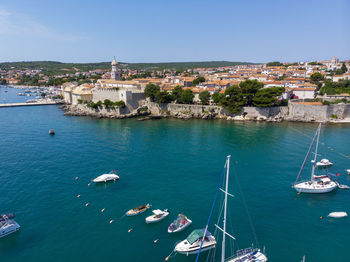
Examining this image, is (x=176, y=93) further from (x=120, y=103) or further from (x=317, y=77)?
(x=317, y=77)

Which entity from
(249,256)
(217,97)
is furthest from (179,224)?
(217,97)

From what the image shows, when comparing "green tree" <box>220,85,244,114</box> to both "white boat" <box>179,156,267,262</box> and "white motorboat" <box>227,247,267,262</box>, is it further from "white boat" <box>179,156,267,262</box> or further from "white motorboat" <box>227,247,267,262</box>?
"white motorboat" <box>227,247,267,262</box>

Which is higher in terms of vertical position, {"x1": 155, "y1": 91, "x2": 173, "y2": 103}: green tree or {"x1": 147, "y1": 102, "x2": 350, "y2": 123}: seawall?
{"x1": 155, "y1": 91, "x2": 173, "y2": 103}: green tree

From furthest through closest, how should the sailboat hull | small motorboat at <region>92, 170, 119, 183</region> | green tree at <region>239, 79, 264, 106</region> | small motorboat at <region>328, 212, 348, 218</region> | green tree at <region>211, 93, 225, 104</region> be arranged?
green tree at <region>211, 93, 225, 104</region> < green tree at <region>239, 79, 264, 106</region> < small motorboat at <region>92, 170, 119, 183</region> < the sailboat hull < small motorboat at <region>328, 212, 348, 218</region>

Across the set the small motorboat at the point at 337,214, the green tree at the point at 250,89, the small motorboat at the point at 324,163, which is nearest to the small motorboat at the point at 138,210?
the small motorboat at the point at 337,214

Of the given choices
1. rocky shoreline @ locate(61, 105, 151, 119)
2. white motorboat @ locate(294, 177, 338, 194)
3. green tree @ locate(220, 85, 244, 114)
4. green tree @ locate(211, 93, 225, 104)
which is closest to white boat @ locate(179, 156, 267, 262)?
white motorboat @ locate(294, 177, 338, 194)

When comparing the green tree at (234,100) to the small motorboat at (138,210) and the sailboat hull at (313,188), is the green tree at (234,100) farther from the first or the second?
the small motorboat at (138,210)

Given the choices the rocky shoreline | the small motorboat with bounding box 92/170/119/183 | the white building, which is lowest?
the small motorboat with bounding box 92/170/119/183
